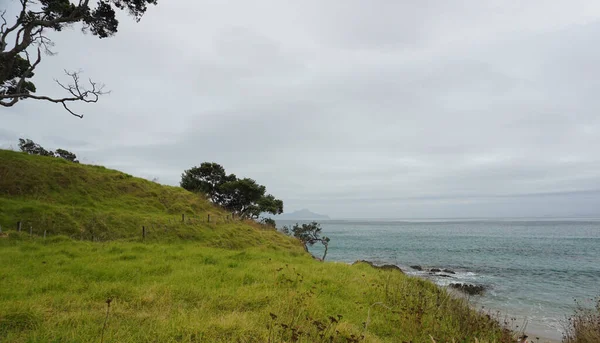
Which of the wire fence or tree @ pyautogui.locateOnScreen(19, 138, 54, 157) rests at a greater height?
tree @ pyautogui.locateOnScreen(19, 138, 54, 157)

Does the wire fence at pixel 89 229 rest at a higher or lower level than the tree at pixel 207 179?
lower

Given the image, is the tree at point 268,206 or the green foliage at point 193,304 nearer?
the green foliage at point 193,304

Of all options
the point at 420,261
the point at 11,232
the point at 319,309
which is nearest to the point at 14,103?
the point at 11,232

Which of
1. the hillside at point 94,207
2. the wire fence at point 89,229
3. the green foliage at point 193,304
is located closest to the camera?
the green foliage at point 193,304

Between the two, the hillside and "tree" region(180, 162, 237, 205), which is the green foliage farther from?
"tree" region(180, 162, 237, 205)

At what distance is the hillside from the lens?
16.5 metres

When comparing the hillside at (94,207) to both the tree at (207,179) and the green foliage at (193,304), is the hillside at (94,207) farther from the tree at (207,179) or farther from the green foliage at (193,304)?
the tree at (207,179)

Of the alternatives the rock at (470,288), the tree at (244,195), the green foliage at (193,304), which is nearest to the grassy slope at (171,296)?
the green foliage at (193,304)

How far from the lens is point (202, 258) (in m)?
12.6

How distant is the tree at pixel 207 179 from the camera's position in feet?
140

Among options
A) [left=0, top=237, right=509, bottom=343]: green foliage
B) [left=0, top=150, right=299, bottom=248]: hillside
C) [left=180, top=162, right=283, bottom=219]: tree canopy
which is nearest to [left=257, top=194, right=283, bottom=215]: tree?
[left=180, top=162, right=283, bottom=219]: tree canopy

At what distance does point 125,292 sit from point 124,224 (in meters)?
13.2

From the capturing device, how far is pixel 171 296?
7277mm

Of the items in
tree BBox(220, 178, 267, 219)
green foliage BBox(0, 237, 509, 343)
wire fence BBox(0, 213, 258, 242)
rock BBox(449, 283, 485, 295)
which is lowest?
rock BBox(449, 283, 485, 295)
